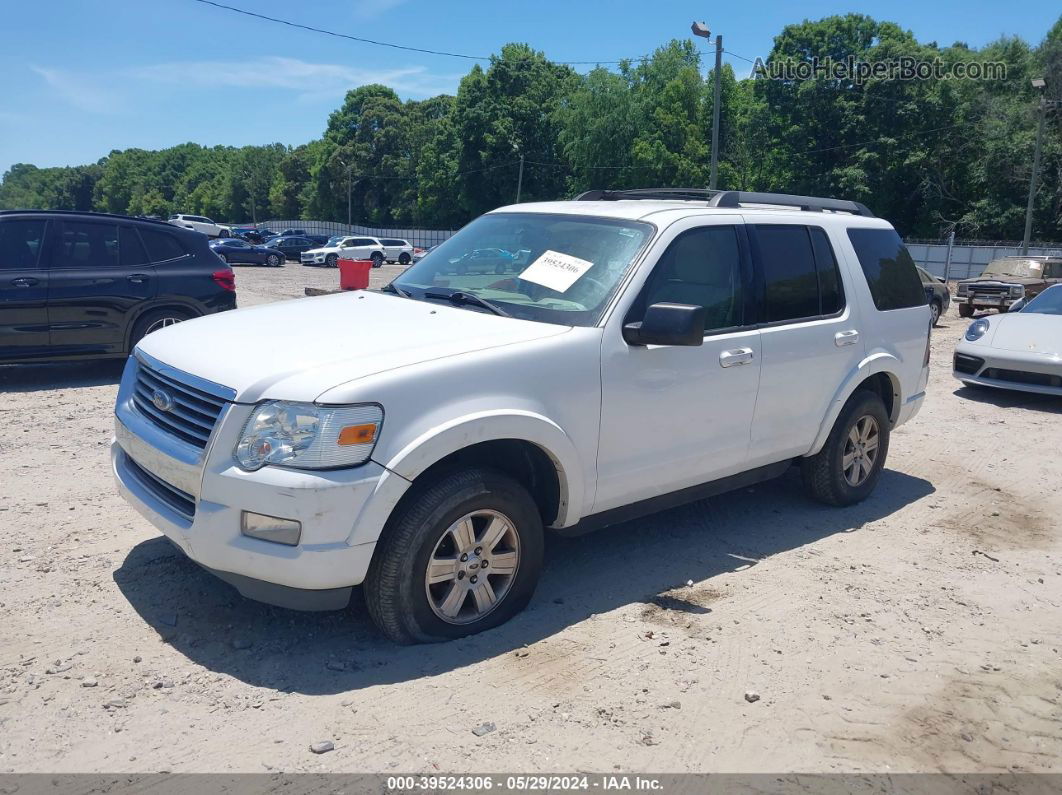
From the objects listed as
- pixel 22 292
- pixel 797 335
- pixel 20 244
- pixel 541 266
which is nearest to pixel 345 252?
pixel 20 244

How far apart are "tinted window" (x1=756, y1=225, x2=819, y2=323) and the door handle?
0.34m

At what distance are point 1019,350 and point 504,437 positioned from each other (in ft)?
27.9

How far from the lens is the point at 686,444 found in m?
4.63

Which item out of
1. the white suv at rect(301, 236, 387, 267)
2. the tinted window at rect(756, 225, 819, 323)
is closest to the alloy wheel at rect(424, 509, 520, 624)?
the tinted window at rect(756, 225, 819, 323)

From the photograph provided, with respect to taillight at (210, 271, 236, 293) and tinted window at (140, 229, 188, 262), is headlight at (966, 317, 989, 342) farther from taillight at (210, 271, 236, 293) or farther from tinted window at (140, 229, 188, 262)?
tinted window at (140, 229, 188, 262)

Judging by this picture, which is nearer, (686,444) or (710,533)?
(686,444)

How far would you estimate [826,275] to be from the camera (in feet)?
18.2

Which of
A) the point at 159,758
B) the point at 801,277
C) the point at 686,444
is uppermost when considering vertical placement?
the point at 801,277

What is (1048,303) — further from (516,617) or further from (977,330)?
(516,617)

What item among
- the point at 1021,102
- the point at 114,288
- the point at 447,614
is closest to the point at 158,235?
the point at 114,288

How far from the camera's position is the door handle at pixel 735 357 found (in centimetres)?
472

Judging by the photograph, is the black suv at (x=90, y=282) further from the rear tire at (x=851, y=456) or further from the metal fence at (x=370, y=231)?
the metal fence at (x=370, y=231)

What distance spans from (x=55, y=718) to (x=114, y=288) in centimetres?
679

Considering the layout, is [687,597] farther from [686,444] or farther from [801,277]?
[801,277]
